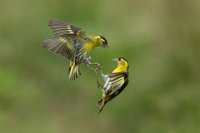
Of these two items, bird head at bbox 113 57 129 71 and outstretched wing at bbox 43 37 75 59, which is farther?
bird head at bbox 113 57 129 71

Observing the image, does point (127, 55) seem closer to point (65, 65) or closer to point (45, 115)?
point (65, 65)

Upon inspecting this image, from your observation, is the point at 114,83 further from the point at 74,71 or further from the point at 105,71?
the point at 105,71

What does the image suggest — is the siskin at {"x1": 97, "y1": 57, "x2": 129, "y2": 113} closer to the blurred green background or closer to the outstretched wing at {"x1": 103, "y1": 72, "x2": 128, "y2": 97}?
the outstretched wing at {"x1": 103, "y1": 72, "x2": 128, "y2": 97}

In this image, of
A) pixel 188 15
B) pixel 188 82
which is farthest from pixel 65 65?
pixel 188 15

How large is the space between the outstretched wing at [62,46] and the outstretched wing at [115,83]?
0.20 m

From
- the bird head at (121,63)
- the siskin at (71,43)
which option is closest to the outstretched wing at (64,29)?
the siskin at (71,43)

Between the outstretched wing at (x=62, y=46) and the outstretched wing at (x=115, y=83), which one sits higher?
the outstretched wing at (x=62, y=46)

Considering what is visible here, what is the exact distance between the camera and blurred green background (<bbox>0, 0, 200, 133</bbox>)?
33.1ft

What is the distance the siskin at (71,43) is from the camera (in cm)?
294

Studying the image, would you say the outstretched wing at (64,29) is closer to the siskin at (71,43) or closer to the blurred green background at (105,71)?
the siskin at (71,43)

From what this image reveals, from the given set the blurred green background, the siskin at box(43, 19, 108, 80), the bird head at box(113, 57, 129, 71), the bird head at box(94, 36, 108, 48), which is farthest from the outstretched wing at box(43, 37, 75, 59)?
the blurred green background

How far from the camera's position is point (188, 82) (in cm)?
1113

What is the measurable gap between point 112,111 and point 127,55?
3.93ft

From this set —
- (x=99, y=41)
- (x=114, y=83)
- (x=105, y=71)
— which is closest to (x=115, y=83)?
(x=114, y=83)
